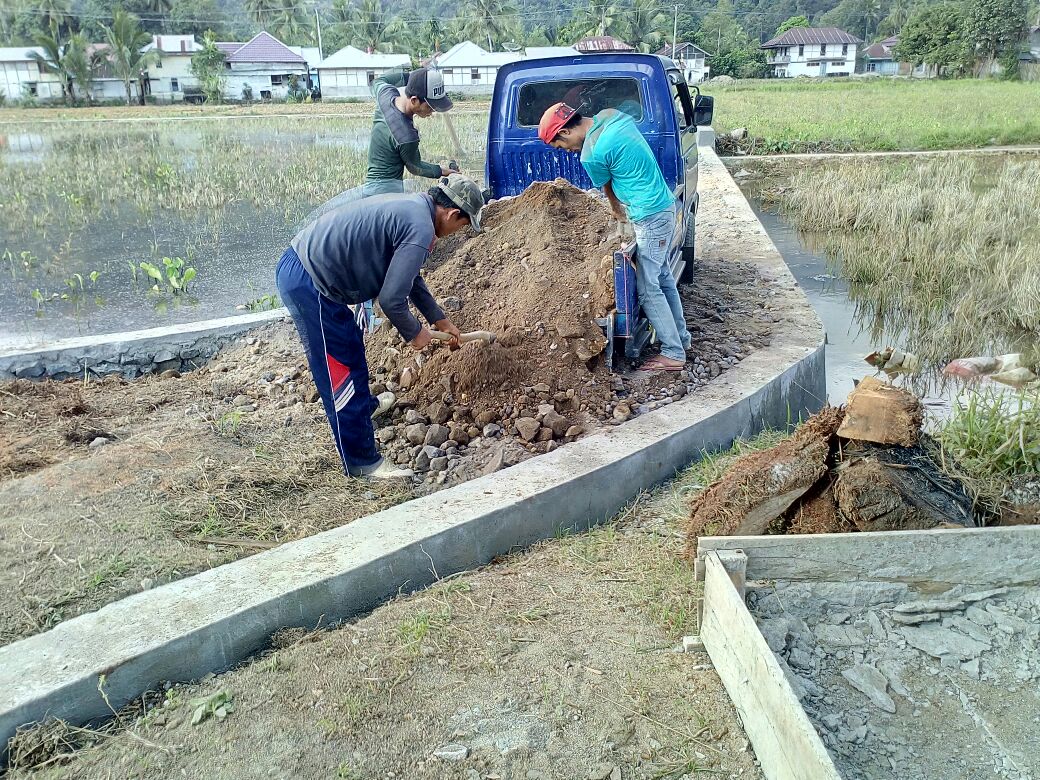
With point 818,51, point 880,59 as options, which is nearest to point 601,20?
point 818,51

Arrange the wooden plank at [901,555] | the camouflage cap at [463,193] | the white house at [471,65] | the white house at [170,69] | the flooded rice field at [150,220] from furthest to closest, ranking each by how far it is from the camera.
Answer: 1. the white house at [170,69]
2. the white house at [471,65]
3. the flooded rice field at [150,220]
4. the camouflage cap at [463,193]
5. the wooden plank at [901,555]

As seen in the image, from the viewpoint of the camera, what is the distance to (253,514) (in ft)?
11.2

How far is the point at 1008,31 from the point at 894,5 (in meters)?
47.7

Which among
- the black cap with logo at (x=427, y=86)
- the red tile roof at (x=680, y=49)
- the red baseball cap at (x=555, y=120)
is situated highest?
the red tile roof at (x=680, y=49)

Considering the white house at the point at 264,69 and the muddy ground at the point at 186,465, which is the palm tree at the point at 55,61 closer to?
the white house at the point at 264,69

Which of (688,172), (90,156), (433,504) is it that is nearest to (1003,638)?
(433,504)

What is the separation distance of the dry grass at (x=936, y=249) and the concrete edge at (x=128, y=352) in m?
5.48

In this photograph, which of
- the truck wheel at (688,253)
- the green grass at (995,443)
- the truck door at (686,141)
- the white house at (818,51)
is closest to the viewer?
the green grass at (995,443)

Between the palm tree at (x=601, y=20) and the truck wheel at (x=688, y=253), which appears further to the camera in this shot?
the palm tree at (x=601, y=20)

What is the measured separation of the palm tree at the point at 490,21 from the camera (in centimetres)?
6800

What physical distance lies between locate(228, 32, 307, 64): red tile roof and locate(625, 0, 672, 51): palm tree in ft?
77.8

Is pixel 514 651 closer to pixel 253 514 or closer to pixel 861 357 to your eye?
pixel 253 514

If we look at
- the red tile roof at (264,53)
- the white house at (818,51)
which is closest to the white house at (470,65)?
the red tile roof at (264,53)

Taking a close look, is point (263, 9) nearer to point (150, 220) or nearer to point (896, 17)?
point (896, 17)
